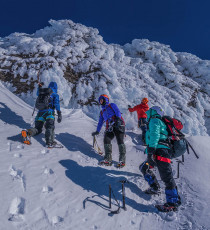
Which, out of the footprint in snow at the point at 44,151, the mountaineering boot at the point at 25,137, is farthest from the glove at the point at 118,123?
the mountaineering boot at the point at 25,137

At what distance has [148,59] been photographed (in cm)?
1930

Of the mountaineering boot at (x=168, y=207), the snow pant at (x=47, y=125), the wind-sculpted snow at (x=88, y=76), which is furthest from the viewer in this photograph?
the wind-sculpted snow at (x=88, y=76)

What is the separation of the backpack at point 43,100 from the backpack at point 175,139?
3775mm

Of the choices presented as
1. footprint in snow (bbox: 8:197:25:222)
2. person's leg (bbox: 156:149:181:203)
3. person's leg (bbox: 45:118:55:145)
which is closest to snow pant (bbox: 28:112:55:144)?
person's leg (bbox: 45:118:55:145)

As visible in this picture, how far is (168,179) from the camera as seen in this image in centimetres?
317

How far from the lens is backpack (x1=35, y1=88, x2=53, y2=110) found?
535cm

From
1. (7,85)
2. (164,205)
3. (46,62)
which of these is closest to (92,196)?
(164,205)

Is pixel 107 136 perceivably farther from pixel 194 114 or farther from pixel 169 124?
pixel 194 114

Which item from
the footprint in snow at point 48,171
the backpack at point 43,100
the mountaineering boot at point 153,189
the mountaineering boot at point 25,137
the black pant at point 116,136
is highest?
the backpack at point 43,100

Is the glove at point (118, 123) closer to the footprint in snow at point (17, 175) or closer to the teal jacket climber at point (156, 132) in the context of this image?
the teal jacket climber at point (156, 132)

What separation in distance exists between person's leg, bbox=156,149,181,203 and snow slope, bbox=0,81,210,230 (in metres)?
0.27

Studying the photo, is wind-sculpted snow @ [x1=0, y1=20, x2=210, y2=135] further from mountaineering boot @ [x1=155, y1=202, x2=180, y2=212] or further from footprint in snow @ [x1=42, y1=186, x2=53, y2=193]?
footprint in snow @ [x1=42, y1=186, x2=53, y2=193]

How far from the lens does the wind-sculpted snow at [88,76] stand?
997 centimetres

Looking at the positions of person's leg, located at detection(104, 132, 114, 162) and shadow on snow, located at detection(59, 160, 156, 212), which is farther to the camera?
person's leg, located at detection(104, 132, 114, 162)
